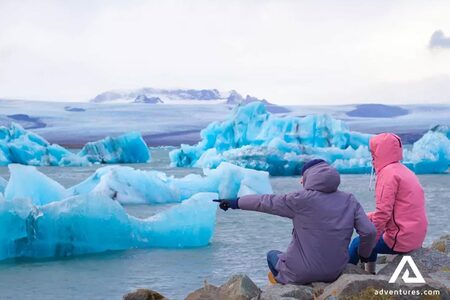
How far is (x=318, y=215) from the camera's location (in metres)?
3.55

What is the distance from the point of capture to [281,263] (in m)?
3.76

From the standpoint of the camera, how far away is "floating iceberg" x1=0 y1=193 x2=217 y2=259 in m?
8.16

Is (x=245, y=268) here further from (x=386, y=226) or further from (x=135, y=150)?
(x=135, y=150)

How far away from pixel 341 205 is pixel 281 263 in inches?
18.2

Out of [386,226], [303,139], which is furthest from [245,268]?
[303,139]

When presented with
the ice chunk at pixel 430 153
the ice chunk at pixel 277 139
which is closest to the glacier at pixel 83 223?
the ice chunk at pixel 277 139

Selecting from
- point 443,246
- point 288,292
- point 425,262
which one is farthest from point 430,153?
point 288,292

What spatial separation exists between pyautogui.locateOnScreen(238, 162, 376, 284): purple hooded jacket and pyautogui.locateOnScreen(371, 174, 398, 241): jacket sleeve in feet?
0.81

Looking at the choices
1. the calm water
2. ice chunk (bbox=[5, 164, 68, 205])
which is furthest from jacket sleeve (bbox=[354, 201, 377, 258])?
ice chunk (bbox=[5, 164, 68, 205])

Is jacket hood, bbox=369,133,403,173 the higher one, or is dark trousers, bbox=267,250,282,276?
jacket hood, bbox=369,133,403,173

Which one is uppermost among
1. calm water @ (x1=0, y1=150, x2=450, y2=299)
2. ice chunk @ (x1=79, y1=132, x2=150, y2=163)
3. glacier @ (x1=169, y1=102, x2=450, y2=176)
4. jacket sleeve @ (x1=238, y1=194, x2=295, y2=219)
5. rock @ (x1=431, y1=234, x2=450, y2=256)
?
jacket sleeve @ (x1=238, y1=194, x2=295, y2=219)

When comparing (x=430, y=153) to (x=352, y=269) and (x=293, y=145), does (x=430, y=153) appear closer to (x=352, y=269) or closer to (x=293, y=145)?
(x=293, y=145)

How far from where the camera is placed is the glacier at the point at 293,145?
26.6m

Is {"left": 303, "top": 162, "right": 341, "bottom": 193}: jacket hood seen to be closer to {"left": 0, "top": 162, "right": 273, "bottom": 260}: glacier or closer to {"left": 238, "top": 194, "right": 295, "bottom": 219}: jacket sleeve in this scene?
{"left": 238, "top": 194, "right": 295, "bottom": 219}: jacket sleeve
